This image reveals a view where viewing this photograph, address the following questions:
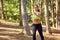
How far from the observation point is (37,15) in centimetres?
814

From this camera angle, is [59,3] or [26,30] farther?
[59,3]

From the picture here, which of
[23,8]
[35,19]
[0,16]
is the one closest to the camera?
[35,19]

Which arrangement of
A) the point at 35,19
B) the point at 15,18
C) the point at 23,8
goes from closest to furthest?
the point at 35,19
the point at 23,8
the point at 15,18

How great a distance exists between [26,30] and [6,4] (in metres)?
16.1

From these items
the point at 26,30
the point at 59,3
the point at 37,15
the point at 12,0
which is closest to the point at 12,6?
the point at 12,0

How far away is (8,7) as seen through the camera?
1075 inches

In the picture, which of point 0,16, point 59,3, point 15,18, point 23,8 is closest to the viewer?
point 23,8

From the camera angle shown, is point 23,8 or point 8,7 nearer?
point 23,8

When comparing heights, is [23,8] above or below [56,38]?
above

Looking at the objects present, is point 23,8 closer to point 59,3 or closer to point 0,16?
point 59,3

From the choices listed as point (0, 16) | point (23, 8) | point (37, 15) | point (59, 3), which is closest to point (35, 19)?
point (37, 15)

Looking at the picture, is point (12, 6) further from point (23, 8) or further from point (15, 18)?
point (23, 8)

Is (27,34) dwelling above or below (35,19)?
below

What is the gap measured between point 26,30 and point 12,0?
1652 centimetres
